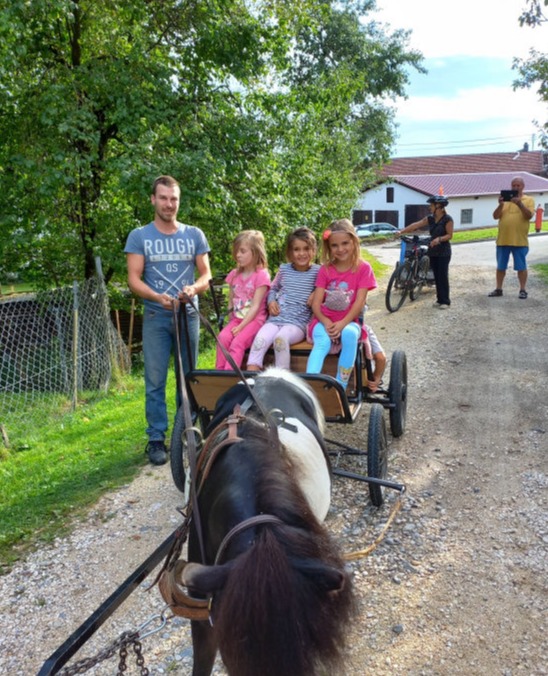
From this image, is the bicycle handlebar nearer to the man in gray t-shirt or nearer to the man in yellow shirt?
the man in yellow shirt

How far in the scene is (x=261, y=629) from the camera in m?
1.37

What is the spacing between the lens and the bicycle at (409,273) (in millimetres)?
10234

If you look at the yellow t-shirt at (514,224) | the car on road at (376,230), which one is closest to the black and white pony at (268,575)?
the yellow t-shirt at (514,224)

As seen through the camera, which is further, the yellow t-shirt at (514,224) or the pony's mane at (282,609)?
the yellow t-shirt at (514,224)

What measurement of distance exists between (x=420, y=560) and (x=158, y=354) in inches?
103

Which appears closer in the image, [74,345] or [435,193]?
[74,345]

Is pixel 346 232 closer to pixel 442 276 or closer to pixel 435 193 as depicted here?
pixel 442 276

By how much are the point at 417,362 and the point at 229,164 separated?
12.2 feet

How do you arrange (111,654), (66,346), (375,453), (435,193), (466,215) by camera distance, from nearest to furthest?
(111,654), (375,453), (66,346), (435,193), (466,215)

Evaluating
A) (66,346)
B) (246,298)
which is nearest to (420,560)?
(246,298)

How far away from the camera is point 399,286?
10461 millimetres

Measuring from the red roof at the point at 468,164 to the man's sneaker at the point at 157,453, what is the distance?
4671 centimetres

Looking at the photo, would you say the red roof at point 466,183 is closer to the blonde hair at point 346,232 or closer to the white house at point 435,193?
the white house at point 435,193

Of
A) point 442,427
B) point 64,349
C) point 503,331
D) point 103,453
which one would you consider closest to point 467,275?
point 503,331
